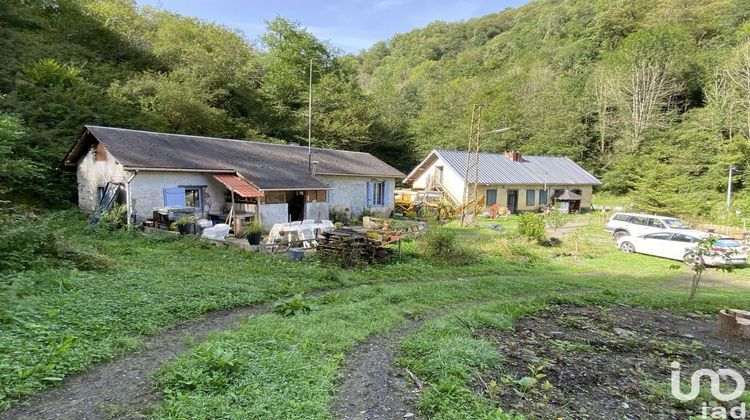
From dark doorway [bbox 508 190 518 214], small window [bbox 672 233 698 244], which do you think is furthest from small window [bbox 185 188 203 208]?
dark doorway [bbox 508 190 518 214]

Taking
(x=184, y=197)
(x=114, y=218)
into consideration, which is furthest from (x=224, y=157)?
(x=114, y=218)

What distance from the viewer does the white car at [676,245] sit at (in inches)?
580

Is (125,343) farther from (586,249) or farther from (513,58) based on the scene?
(513,58)

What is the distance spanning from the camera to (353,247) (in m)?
11.8

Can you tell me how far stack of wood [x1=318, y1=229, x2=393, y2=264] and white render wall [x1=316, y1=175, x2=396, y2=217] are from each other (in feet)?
28.0

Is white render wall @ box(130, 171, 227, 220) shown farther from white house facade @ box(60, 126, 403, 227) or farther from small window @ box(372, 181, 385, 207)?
small window @ box(372, 181, 385, 207)

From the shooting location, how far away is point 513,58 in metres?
64.8

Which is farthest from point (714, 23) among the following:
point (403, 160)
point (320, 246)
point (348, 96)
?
point (320, 246)

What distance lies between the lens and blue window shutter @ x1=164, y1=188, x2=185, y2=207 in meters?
15.2

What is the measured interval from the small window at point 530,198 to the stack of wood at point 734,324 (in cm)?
2466

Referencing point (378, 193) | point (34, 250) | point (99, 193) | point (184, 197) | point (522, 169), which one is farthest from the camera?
point (522, 169)

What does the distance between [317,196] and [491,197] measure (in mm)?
15490

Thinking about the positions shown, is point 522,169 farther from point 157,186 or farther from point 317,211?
point 157,186

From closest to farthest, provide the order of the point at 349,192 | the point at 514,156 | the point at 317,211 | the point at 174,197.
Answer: the point at 174,197 < the point at 317,211 < the point at 349,192 < the point at 514,156
